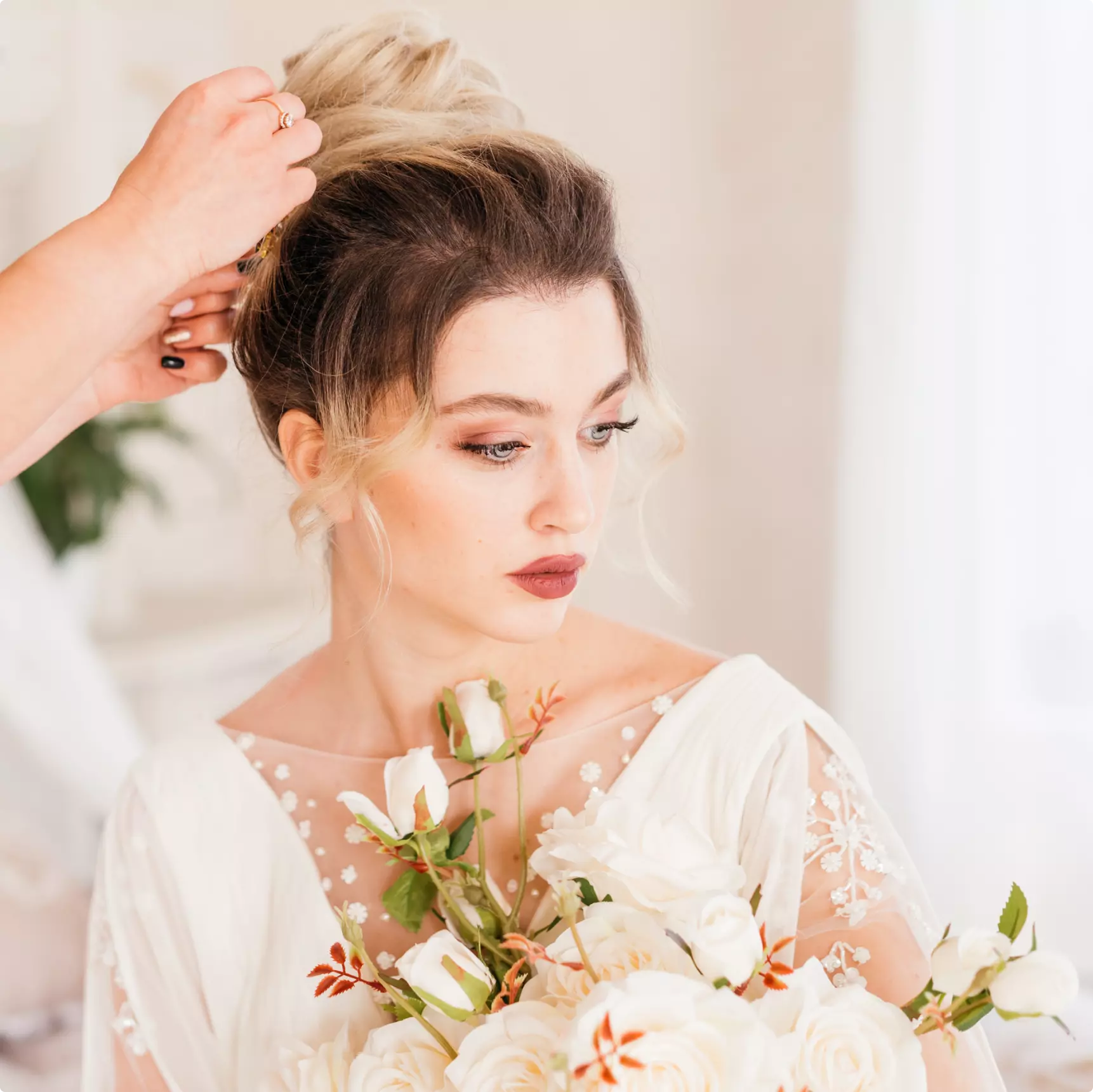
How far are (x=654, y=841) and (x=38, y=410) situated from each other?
A: 0.61 meters

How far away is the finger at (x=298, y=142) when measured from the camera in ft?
3.17

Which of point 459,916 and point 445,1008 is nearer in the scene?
point 445,1008

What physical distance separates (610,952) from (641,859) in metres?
0.07

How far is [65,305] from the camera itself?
2.98 feet

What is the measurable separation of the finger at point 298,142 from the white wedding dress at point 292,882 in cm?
65

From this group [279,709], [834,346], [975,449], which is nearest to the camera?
[279,709]

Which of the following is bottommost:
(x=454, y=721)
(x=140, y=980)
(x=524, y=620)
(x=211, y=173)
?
(x=140, y=980)

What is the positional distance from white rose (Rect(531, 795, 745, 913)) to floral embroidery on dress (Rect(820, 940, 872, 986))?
20 centimetres

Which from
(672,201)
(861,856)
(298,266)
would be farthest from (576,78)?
(861,856)

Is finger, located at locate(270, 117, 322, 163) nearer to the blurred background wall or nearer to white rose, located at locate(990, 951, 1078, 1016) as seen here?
the blurred background wall

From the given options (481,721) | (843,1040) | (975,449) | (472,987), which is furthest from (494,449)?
(975,449)

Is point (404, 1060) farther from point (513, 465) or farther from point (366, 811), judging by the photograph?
point (513, 465)

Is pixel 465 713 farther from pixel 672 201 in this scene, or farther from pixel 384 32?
pixel 672 201

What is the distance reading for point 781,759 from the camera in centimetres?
109
